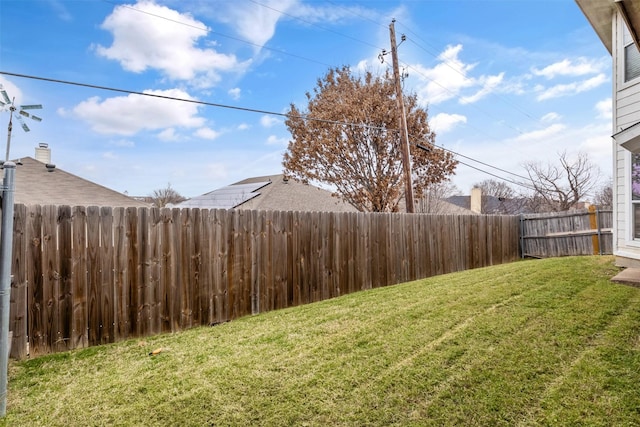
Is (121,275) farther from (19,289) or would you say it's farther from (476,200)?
(476,200)

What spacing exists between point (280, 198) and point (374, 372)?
14.3 meters

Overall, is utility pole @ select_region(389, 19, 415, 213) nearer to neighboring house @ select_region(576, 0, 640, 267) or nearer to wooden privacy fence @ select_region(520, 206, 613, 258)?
neighboring house @ select_region(576, 0, 640, 267)

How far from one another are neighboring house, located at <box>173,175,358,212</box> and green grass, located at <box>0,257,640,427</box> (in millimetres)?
11866

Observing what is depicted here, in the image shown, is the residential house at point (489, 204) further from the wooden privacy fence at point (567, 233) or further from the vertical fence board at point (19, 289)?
the vertical fence board at point (19, 289)

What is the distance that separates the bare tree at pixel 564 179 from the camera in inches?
807

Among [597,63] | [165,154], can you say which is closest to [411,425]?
[597,63]

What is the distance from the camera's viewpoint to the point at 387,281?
6.76 meters

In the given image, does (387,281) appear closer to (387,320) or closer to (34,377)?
(387,320)

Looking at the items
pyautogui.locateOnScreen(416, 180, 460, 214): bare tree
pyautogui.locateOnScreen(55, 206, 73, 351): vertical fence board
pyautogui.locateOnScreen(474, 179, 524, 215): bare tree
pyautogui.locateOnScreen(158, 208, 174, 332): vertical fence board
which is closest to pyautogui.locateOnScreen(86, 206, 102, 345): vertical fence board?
pyautogui.locateOnScreen(55, 206, 73, 351): vertical fence board

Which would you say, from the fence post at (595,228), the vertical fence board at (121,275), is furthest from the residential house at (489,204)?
the vertical fence board at (121,275)

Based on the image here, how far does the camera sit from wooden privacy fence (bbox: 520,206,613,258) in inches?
392

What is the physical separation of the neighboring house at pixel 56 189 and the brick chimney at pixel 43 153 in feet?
4.83

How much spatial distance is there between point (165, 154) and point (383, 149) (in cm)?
882

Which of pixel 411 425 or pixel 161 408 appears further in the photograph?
pixel 161 408
